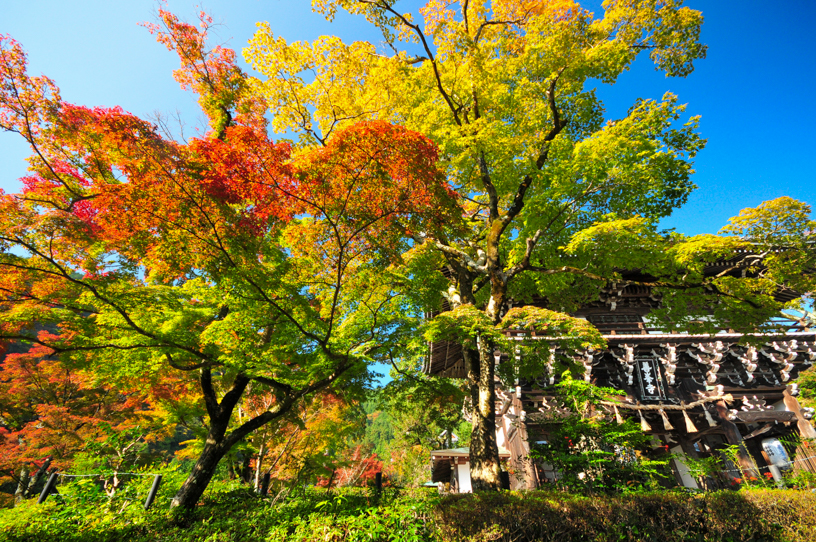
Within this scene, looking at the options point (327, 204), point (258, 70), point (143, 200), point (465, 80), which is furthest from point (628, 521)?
point (258, 70)

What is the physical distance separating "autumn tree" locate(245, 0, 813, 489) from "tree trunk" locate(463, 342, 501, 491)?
0.03 metres

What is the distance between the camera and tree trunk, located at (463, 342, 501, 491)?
6297 millimetres

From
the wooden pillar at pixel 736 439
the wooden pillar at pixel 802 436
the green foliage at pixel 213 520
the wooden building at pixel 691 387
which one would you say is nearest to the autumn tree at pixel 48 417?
the green foliage at pixel 213 520

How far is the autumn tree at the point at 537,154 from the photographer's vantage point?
253 inches

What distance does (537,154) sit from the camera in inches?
339

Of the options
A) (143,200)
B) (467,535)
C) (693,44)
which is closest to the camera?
(467,535)

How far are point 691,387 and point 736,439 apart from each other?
1585mm

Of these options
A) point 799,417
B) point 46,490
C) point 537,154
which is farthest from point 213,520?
point 799,417

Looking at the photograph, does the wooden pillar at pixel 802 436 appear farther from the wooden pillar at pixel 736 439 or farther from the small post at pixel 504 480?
the small post at pixel 504 480

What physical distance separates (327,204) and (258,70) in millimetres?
6310

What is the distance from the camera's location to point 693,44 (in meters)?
7.45

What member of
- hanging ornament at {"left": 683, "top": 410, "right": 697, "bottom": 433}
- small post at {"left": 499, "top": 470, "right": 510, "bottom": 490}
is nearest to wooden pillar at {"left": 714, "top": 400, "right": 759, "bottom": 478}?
hanging ornament at {"left": 683, "top": 410, "right": 697, "bottom": 433}

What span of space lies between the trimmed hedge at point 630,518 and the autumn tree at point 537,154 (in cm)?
245

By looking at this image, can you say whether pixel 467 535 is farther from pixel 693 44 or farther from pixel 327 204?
pixel 693 44
